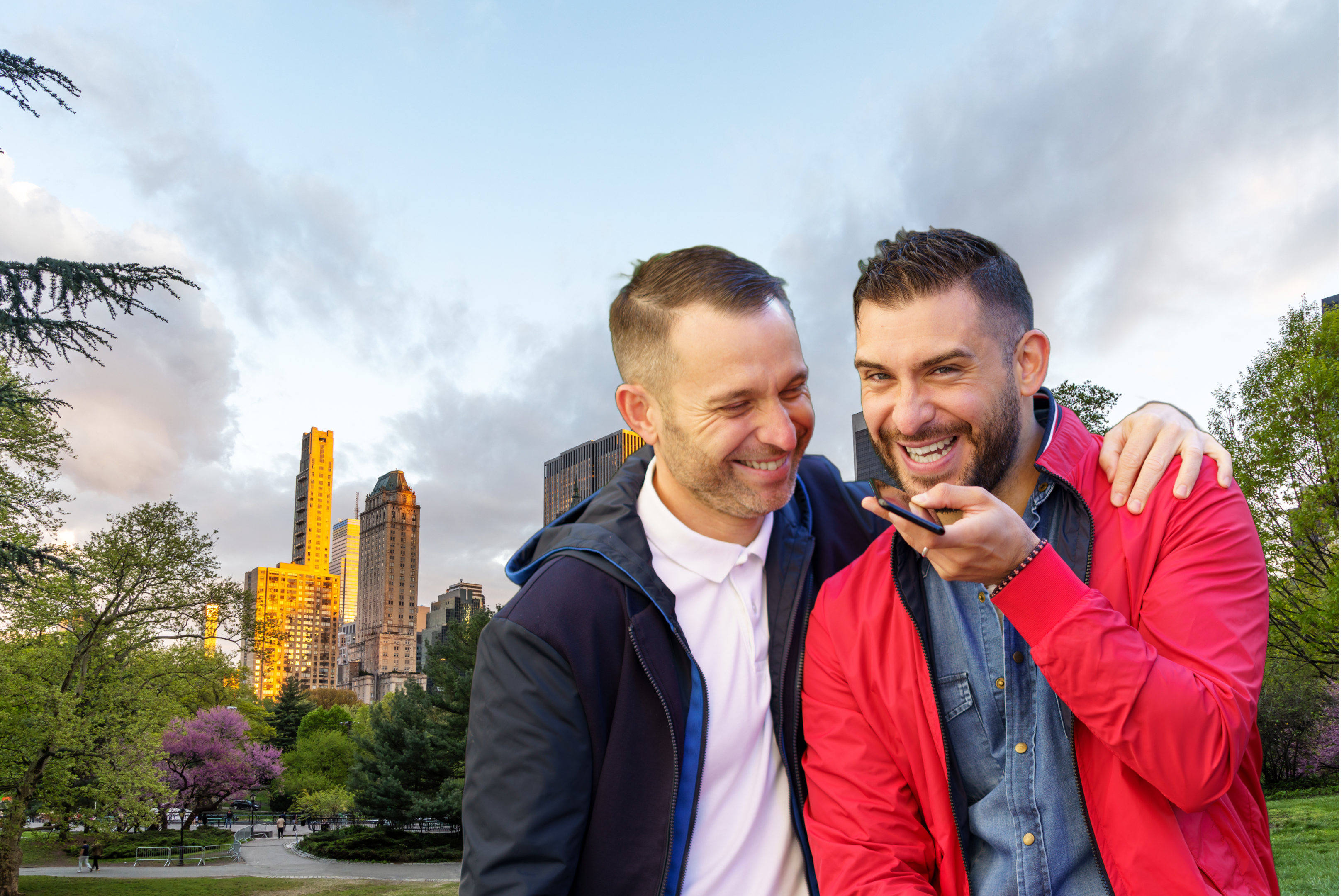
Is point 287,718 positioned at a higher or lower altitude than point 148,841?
higher

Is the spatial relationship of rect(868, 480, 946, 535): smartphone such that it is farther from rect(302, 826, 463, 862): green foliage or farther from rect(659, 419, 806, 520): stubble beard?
rect(302, 826, 463, 862): green foliage

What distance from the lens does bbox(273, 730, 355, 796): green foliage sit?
49031mm

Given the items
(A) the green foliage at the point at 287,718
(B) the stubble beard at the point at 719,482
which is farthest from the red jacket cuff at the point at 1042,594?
(A) the green foliage at the point at 287,718

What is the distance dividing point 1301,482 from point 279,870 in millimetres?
32333

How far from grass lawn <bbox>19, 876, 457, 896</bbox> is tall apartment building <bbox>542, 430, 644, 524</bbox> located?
5264 cm

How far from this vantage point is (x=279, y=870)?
30.3 metres

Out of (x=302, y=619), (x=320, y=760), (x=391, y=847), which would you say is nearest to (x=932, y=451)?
(x=391, y=847)

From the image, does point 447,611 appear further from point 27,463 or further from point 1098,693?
point 1098,693

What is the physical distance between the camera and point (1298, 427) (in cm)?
1747

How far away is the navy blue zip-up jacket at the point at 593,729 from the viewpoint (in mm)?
2336

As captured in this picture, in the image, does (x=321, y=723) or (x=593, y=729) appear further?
(x=321, y=723)

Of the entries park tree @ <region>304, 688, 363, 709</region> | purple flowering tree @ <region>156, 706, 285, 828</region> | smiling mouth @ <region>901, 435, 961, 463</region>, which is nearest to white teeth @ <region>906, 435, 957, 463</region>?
smiling mouth @ <region>901, 435, 961, 463</region>

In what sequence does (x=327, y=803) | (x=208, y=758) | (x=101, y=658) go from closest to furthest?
(x=101, y=658)
(x=208, y=758)
(x=327, y=803)

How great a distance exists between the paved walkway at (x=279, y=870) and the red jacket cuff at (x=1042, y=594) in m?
28.1
